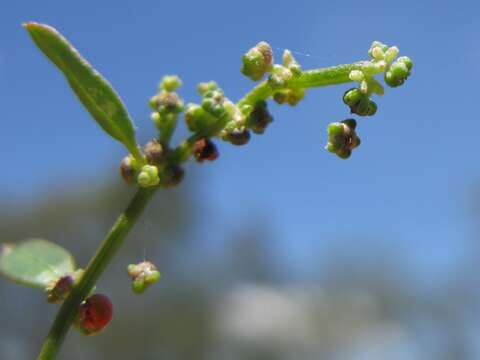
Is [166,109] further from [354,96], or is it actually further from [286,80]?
[354,96]

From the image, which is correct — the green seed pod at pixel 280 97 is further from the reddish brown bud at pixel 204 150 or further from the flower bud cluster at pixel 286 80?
the reddish brown bud at pixel 204 150

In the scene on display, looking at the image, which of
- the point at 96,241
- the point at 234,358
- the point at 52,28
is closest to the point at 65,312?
the point at 52,28

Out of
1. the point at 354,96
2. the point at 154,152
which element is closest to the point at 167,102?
the point at 154,152

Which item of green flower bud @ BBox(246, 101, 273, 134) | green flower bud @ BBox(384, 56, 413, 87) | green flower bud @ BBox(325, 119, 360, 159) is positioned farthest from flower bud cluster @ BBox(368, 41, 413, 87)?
green flower bud @ BBox(246, 101, 273, 134)

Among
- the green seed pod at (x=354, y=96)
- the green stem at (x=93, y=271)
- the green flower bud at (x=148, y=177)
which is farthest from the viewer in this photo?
the green seed pod at (x=354, y=96)

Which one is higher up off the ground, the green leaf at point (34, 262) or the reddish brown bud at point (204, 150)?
the reddish brown bud at point (204, 150)

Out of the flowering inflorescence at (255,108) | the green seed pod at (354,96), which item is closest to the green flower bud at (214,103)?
the flowering inflorescence at (255,108)
